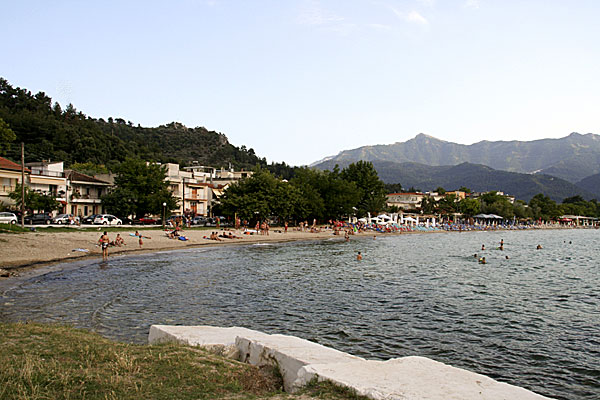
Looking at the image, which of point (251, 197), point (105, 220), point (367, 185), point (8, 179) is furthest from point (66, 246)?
point (367, 185)

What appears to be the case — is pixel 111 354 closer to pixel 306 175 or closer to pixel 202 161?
pixel 306 175

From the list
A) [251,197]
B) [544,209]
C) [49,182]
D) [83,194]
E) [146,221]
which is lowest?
[544,209]

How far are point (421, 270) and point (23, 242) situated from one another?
26241 mm

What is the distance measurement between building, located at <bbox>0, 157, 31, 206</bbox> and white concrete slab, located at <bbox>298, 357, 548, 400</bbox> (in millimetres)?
54804

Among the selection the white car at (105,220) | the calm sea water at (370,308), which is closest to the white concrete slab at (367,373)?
the calm sea water at (370,308)

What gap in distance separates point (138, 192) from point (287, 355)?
53.2 metres

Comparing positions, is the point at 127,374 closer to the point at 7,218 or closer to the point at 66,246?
the point at 66,246

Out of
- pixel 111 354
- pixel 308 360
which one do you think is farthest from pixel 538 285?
pixel 111 354

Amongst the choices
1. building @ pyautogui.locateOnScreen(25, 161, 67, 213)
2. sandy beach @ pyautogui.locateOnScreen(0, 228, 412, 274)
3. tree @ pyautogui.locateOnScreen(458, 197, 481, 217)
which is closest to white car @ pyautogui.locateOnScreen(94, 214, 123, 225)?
sandy beach @ pyautogui.locateOnScreen(0, 228, 412, 274)

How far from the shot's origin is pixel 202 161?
545ft

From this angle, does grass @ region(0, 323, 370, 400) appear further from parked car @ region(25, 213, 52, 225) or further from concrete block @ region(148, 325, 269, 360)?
parked car @ region(25, 213, 52, 225)

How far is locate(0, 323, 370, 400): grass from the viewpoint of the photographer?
5699 millimetres

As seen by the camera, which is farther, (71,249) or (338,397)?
(71,249)

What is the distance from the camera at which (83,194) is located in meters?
62.6
